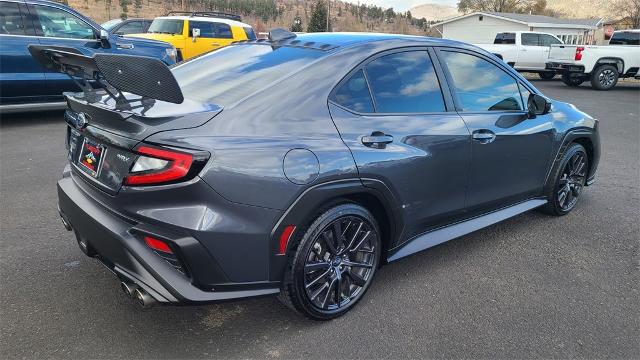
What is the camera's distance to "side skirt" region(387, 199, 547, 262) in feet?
10.0

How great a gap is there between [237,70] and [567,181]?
3.25m

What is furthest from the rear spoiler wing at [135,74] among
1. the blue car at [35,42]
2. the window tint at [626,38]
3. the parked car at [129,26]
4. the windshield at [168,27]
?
the window tint at [626,38]

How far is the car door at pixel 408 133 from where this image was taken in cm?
267

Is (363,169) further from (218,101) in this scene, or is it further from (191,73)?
(191,73)

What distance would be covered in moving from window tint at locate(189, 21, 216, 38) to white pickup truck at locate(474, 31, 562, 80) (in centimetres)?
1090

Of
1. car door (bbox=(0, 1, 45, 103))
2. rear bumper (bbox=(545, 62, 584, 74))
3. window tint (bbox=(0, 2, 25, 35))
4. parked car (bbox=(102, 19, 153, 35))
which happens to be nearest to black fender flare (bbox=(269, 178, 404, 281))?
car door (bbox=(0, 1, 45, 103))

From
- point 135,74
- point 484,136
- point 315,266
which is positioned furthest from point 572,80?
point 135,74

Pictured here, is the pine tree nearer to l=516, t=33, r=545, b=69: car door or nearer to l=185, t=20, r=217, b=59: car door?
l=516, t=33, r=545, b=69: car door

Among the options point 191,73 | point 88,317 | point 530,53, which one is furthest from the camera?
point 530,53

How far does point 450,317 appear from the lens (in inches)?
111

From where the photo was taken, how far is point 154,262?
7.04ft

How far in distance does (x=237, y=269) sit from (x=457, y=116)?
5.99ft

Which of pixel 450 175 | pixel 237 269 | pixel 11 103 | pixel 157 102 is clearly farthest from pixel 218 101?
pixel 11 103

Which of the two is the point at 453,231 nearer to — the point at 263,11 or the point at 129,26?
the point at 129,26
